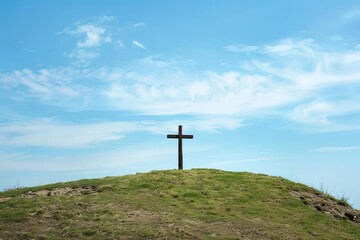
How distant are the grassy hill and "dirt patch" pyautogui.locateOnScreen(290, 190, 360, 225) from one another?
2.4 inches

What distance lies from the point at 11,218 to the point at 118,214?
163 inches

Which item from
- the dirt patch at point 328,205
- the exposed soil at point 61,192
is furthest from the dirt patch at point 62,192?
the dirt patch at point 328,205

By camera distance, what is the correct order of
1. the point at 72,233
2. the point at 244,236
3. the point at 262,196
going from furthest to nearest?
the point at 262,196 → the point at 244,236 → the point at 72,233

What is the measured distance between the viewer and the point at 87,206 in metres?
18.3

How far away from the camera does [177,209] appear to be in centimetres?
1872

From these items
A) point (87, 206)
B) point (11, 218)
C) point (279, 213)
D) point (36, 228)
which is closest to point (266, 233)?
point (279, 213)

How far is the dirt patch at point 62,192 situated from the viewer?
20530mm

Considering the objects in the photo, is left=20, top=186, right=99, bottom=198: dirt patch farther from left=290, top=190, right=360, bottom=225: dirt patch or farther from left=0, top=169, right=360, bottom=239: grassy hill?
left=290, top=190, right=360, bottom=225: dirt patch

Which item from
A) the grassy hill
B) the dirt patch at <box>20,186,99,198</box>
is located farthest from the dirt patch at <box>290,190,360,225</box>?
the dirt patch at <box>20,186,99,198</box>

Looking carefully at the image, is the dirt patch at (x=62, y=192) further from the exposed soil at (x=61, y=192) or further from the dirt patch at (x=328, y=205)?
the dirt patch at (x=328, y=205)

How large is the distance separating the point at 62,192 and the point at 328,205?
14.0 meters

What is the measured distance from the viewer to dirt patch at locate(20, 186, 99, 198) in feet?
67.4

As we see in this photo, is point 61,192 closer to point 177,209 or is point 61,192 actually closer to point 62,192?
point 62,192

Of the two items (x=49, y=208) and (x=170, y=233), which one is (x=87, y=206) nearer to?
(x=49, y=208)
